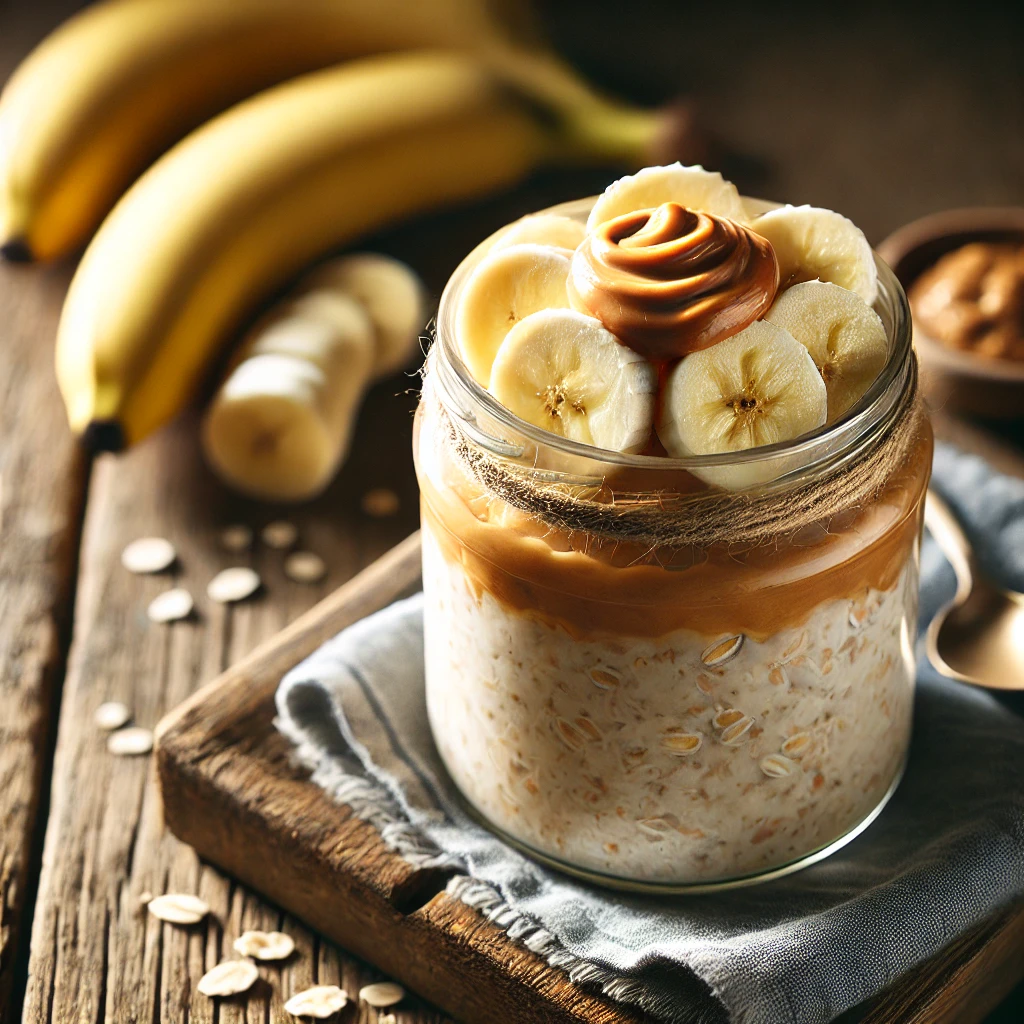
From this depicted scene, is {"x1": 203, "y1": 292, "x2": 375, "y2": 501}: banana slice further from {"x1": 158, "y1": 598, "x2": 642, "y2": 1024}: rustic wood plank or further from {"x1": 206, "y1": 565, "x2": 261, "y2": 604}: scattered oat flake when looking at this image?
{"x1": 158, "y1": 598, "x2": 642, "y2": 1024}: rustic wood plank

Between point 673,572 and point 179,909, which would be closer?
point 673,572

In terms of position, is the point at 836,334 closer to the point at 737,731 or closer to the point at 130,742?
the point at 737,731

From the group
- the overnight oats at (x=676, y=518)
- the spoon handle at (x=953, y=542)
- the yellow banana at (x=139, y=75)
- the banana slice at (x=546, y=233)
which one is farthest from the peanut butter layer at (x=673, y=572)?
the yellow banana at (x=139, y=75)

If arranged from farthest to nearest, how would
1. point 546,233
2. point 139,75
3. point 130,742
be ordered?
1. point 139,75
2. point 130,742
3. point 546,233

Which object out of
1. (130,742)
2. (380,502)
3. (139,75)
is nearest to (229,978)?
(130,742)

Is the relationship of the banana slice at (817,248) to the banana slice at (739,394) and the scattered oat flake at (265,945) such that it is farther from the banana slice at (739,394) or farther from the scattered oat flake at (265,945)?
the scattered oat flake at (265,945)

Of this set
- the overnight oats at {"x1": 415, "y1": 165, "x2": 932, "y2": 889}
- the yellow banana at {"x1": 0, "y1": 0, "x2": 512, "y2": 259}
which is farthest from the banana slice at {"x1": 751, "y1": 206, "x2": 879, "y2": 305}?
the yellow banana at {"x1": 0, "y1": 0, "x2": 512, "y2": 259}

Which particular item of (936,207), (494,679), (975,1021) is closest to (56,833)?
(494,679)

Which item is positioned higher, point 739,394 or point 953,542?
point 739,394
